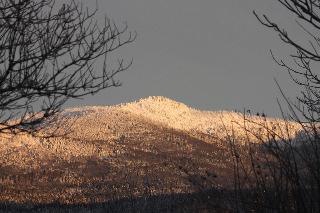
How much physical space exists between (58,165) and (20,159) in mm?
5360

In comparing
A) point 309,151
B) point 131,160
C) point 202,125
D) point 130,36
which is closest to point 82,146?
point 131,160

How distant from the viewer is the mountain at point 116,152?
2395 inches

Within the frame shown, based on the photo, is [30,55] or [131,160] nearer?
[30,55]

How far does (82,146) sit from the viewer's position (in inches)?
3238

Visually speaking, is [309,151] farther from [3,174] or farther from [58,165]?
[58,165]

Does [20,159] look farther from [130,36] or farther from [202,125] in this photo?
[130,36]

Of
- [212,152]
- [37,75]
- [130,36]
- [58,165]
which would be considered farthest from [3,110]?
[212,152]

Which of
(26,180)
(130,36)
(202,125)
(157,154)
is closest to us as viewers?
(130,36)

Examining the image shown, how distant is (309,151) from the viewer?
4.58 metres

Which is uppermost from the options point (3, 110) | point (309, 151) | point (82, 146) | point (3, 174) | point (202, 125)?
point (202, 125)

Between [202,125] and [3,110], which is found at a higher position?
[202,125]

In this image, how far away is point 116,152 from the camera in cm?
8088

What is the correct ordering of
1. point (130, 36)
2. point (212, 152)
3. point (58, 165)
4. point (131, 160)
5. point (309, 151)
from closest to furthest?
point (309, 151) → point (130, 36) → point (58, 165) → point (131, 160) → point (212, 152)

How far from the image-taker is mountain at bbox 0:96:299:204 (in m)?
60.8
